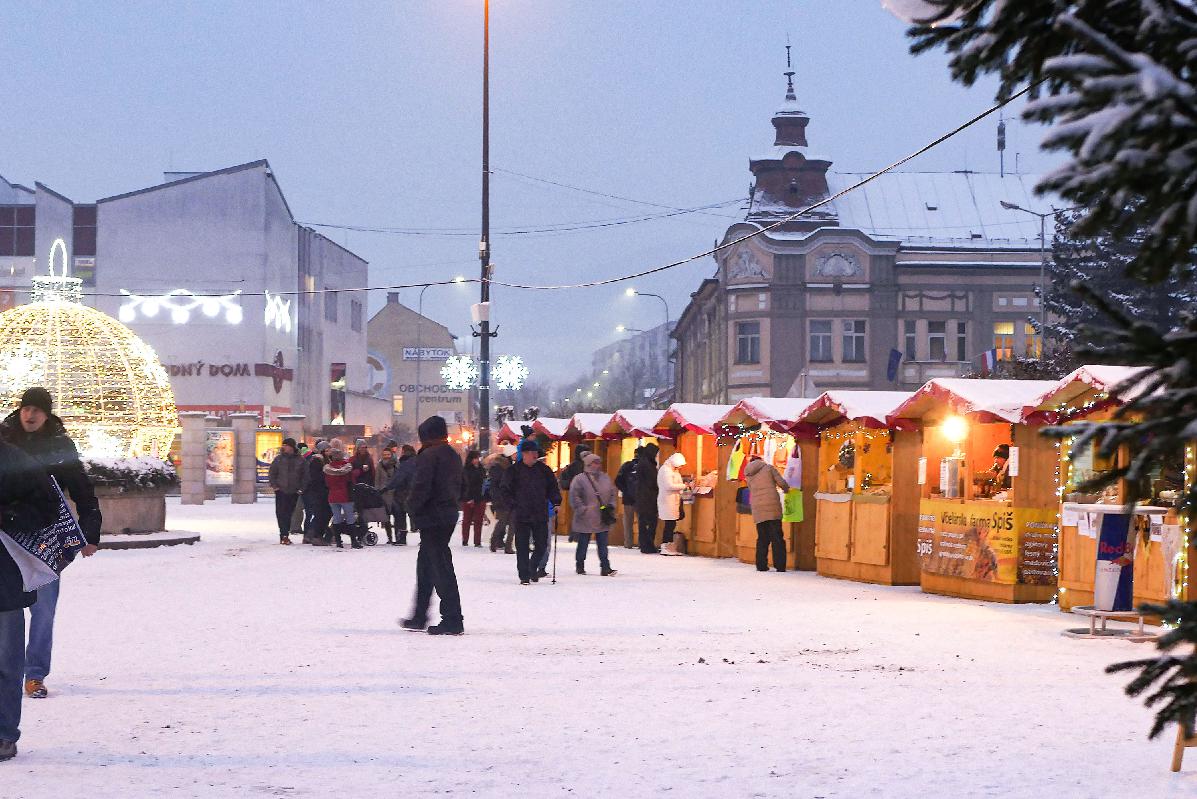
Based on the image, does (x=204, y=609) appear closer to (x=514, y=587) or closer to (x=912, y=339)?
(x=514, y=587)

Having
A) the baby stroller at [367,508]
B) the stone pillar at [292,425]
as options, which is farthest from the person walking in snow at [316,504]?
the stone pillar at [292,425]

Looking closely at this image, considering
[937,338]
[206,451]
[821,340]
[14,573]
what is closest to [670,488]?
[14,573]

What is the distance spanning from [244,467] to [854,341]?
27.0m

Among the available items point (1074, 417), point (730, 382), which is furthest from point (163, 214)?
point (1074, 417)

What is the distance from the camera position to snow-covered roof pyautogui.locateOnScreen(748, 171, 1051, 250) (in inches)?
2808

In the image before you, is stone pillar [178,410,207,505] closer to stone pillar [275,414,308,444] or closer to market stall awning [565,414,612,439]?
stone pillar [275,414,308,444]

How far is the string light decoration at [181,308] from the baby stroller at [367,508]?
A: 40.4m

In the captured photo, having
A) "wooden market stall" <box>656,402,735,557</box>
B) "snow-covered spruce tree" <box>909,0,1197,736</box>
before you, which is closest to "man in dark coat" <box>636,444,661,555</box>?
"wooden market stall" <box>656,402,735,557</box>

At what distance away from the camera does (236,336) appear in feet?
222

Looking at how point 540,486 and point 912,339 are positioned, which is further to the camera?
point 912,339

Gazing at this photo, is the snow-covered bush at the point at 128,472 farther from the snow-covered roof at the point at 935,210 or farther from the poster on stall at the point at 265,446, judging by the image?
the snow-covered roof at the point at 935,210

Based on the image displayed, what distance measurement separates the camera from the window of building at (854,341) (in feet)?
227

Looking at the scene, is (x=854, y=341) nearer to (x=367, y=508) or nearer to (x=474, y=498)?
(x=474, y=498)

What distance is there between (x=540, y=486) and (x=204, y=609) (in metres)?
5.39
